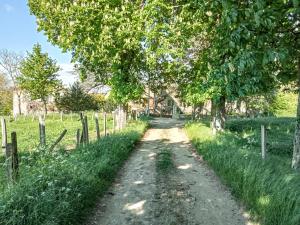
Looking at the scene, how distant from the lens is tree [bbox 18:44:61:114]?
49000mm

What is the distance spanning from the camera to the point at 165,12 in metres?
19.0

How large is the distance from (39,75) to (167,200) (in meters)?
43.8

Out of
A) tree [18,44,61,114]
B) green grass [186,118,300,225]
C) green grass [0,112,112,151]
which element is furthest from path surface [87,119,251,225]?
tree [18,44,61,114]

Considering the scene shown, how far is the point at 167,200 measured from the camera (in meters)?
8.95

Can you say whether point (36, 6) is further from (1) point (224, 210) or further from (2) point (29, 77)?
(2) point (29, 77)

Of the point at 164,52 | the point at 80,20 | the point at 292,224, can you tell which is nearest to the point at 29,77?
the point at 80,20

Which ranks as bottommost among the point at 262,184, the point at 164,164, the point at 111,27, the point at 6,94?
the point at 164,164

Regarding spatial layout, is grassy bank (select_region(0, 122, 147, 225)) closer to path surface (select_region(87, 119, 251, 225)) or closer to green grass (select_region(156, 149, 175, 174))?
path surface (select_region(87, 119, 251, 225))

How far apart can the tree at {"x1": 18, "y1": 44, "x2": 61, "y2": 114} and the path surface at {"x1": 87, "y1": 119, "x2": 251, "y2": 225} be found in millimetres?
39066

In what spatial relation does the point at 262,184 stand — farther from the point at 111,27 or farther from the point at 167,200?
the point at 111,27

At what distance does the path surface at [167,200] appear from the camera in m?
7.66

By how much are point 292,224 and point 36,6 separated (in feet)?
74.3

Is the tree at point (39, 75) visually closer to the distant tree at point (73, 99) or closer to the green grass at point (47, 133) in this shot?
the distant tree at point (73, 99)

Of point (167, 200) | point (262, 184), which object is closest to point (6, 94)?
point (167, 200)
